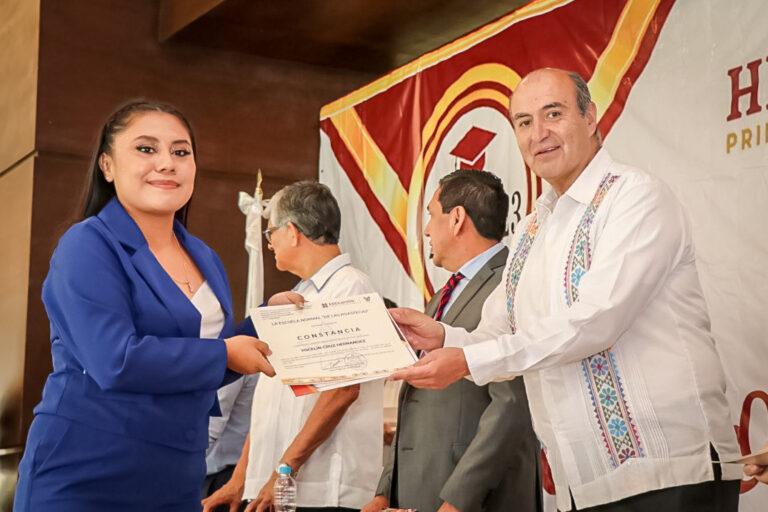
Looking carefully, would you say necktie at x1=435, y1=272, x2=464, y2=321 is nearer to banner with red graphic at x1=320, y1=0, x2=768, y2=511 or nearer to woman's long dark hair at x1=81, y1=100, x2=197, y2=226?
banner with red graphic at x1=320, y1=0, x2=768, y2=511

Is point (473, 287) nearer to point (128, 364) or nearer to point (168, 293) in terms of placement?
point (168, 293)

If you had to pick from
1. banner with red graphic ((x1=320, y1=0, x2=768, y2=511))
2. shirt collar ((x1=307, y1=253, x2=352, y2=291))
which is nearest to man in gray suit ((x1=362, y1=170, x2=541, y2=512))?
shirt collar ((x1=307, y1=253, x2=352, y2=291))

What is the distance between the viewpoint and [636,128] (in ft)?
10.7

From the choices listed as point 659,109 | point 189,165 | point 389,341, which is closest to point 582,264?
point 389,341

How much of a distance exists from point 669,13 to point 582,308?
1.55 metres

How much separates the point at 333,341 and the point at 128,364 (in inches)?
21.1

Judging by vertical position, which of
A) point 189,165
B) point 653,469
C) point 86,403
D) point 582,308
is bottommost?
point 653,469

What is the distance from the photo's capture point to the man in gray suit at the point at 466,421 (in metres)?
2.72

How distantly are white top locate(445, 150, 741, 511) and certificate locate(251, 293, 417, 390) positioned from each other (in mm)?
207

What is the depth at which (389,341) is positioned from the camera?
2.26 metres

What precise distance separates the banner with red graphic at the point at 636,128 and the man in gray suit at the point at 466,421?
0.59 meters

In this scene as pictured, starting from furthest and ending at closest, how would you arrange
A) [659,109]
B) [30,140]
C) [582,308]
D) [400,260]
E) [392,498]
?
1. [30,140]
2. [400,260]
3. [659,109]
4. [392,498]
5. [582,308]

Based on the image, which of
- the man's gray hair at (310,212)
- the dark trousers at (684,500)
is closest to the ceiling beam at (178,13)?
the man's gray hair at (310,212)

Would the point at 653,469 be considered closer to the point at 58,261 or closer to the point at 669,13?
the point at 58,261
